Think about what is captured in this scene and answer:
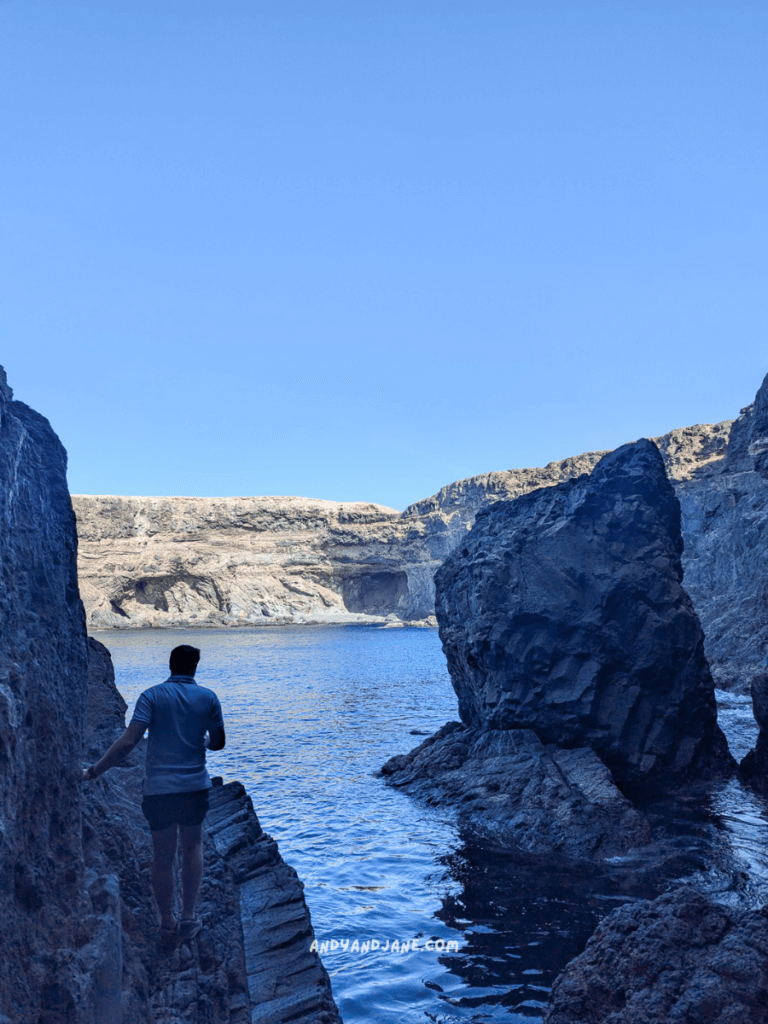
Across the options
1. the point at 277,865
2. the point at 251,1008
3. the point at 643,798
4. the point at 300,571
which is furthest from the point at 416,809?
the point at 300,571

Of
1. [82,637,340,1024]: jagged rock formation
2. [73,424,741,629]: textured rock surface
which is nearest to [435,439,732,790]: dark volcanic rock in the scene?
[82,637,340,1024]: jagged rock formation

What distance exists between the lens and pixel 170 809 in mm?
4430

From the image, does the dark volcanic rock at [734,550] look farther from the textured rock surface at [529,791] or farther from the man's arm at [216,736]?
the man's arm at [216,736]

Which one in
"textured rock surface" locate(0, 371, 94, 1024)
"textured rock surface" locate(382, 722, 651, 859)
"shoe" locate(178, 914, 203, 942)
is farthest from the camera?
"textured rock surface" locate(382, 722, 651, 859)

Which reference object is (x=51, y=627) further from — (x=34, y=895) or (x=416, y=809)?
(x=416, y=809)

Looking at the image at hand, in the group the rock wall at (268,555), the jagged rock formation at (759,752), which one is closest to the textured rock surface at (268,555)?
the rock wall at (268,555)

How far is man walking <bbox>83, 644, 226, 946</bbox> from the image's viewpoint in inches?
173

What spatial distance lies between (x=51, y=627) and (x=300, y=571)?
3588 inches

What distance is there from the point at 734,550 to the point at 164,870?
34164mm

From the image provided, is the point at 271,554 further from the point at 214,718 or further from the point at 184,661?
the point at 214,718

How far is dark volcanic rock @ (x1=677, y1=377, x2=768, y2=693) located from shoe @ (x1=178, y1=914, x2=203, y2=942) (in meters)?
20.0

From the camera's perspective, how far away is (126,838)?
4.94m

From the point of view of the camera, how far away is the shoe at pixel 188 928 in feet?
14.9

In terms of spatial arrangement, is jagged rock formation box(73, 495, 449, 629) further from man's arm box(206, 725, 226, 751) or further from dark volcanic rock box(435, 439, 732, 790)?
man's arm box(206, 725, 226, 751)
